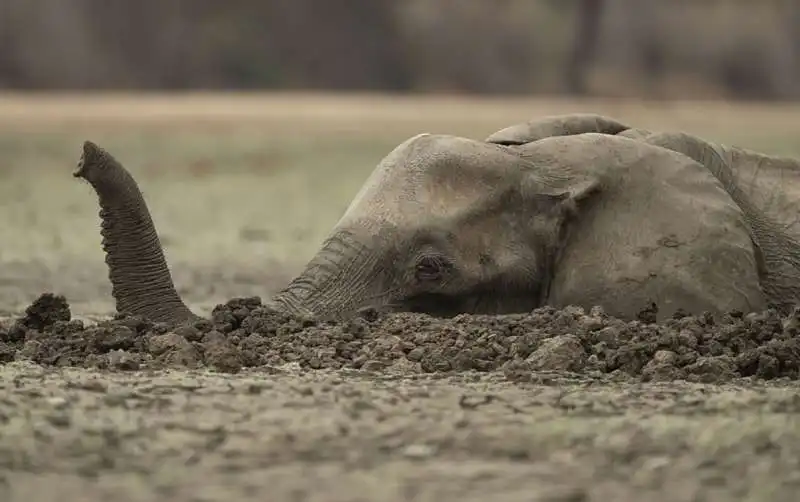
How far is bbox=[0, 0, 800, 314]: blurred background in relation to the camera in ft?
59.8

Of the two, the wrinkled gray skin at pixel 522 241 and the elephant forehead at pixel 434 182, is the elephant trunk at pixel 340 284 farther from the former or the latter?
the elephant forehead at pixel 434 182

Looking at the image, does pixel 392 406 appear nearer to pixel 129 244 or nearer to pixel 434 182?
pixel 129 244

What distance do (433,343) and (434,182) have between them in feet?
2.41

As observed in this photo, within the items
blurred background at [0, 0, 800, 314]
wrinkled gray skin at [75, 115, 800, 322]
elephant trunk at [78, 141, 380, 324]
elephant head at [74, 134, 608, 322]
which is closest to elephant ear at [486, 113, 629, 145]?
wrinkled gray skin at [75, 115, 800, 322]

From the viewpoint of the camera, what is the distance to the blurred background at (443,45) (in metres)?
36.5

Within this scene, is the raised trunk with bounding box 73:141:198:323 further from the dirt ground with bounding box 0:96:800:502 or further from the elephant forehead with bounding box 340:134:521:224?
the elephant forehead with bounding box 340:134:521:224

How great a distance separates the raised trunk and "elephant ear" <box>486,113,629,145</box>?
1.31 metres

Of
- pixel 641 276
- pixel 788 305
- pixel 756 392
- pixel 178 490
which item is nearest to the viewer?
pixel 178 490

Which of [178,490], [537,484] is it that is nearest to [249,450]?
[178,490]

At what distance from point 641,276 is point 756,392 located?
1.22 metres

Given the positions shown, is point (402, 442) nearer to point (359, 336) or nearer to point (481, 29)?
point (359, 336)

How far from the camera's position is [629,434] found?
4012mm

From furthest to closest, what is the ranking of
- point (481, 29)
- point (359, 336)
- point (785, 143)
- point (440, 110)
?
point (481, 29) → point (440, 110) → point (785, 143) → point (359, 336)

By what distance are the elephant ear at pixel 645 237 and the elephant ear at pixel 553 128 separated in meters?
0.22
